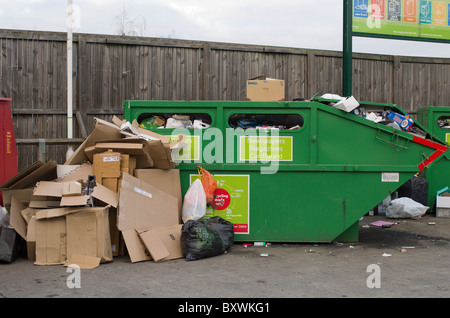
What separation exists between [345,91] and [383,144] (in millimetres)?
2785

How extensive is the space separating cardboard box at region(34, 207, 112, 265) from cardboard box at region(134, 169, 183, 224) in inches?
28.3

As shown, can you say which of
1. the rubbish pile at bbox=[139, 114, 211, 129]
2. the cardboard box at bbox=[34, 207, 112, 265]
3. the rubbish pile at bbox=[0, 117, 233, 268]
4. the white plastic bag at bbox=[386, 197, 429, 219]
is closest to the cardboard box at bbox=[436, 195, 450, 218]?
the white plastic bag at bbox=[386, 197, 429, 219]

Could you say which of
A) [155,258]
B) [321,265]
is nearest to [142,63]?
[155,258]

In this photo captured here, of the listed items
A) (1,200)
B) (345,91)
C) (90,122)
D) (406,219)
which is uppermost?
(345,91)

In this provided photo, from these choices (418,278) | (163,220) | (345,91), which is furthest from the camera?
(345,91)

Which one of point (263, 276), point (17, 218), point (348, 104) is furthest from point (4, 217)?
point (348, 104)

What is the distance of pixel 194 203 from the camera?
506cm

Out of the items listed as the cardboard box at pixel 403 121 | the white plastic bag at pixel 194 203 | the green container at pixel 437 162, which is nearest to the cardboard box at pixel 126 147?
the white plastic bag at pixel 194 203

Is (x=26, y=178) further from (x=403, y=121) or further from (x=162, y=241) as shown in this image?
(x=403, y=121)

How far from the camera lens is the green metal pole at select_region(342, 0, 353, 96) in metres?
7.97

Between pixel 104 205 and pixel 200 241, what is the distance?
0.98m
